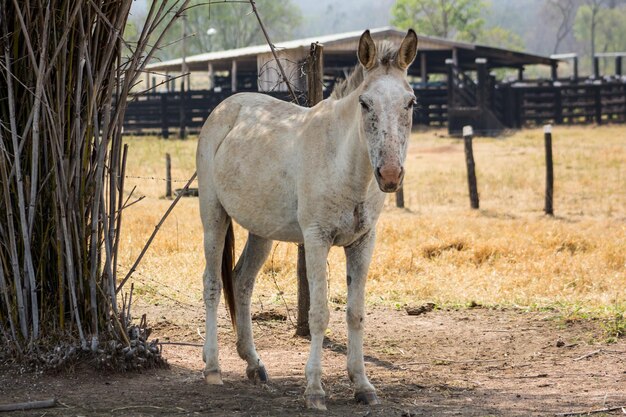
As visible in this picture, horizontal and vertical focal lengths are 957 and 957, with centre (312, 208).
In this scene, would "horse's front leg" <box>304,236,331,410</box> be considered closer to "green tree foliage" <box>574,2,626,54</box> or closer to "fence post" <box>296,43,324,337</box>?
"fence post" <box>296,43,324,337</box>

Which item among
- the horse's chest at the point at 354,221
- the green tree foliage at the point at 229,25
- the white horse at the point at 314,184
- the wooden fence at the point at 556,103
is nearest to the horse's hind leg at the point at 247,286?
the white horse at the point at 314,184

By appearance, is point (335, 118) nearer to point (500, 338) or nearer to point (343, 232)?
point (343, 232)

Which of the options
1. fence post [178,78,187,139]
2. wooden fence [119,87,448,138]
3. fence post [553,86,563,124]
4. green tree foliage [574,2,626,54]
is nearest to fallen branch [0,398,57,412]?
wooden fence [119,87,448,138]

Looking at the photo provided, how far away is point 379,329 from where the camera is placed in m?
7.76

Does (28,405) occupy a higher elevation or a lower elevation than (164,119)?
lower

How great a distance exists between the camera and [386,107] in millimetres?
5086

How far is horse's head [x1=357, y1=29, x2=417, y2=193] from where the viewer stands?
494 centimetres

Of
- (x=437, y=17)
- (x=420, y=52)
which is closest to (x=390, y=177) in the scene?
(x=420, y=52)

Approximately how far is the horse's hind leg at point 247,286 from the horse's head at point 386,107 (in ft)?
5.45

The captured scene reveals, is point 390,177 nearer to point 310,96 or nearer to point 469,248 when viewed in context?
point 310,96

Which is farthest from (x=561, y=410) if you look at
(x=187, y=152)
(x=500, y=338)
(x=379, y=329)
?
(x=187, y=152)

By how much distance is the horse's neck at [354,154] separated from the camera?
17.7 feet

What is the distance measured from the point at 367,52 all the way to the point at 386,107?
463mm

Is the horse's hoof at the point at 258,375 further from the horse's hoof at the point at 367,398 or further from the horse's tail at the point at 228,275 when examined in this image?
the horse's hoof at the point at 367,398
